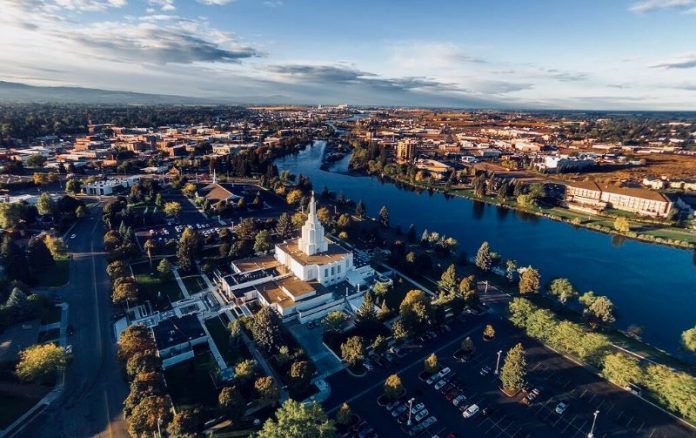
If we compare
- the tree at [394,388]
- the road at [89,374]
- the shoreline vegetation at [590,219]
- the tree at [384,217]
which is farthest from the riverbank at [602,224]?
the road at [89,374]

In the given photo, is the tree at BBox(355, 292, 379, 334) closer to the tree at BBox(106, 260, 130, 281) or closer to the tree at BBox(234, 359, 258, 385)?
the tree at BBox(234, 359, 258, 385)

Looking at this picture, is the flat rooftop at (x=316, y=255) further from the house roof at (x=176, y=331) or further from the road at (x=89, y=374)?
the road at (x=89, y=374)

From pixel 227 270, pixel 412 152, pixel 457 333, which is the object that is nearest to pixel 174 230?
pixel 227 270

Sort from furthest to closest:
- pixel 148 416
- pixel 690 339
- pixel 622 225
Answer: pixel 622 225 < pixel 690 339 < pixel 148 416

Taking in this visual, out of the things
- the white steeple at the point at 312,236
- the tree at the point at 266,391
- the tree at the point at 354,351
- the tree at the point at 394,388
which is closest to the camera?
the tree at the point at 266,391

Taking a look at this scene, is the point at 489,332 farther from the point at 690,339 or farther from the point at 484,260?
the point at 690,339

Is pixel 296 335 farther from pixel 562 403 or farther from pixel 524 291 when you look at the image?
pixel 524 291

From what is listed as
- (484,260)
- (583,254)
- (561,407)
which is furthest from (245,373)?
(583,254)
